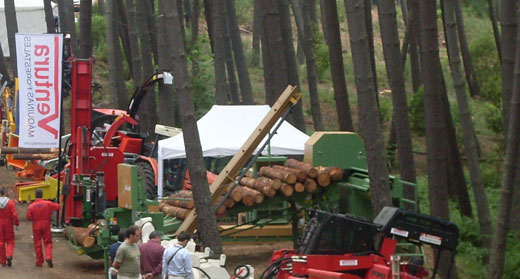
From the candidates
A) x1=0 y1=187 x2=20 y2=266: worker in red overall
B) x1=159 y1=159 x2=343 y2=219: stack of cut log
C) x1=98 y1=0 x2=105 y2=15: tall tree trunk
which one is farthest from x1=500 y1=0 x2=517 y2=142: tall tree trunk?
x1=98 y1=0 x2=105 y2=15: tall tree trunk

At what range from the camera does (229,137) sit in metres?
22.4

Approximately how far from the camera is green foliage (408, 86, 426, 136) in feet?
113

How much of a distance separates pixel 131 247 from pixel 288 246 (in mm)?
8485

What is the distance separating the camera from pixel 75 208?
19.7m

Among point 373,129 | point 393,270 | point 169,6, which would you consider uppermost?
point 169,6

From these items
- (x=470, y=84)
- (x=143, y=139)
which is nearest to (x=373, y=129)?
(x=143, y=139)

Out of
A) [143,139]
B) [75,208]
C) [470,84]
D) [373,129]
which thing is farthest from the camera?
[470,84]

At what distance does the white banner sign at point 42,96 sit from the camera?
21.8 meters

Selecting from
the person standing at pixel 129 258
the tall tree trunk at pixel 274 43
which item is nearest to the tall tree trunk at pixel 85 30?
the tall tree trunk at pixel 274 43

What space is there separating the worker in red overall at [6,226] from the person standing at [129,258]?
5380mm

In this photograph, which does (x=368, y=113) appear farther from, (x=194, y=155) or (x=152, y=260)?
(x=152, y=260)

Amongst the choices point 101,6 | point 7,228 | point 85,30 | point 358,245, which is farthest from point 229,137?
point 101,6

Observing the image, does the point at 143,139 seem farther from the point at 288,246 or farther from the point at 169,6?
the point at 169,6

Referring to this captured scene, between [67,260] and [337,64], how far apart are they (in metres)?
8.00
